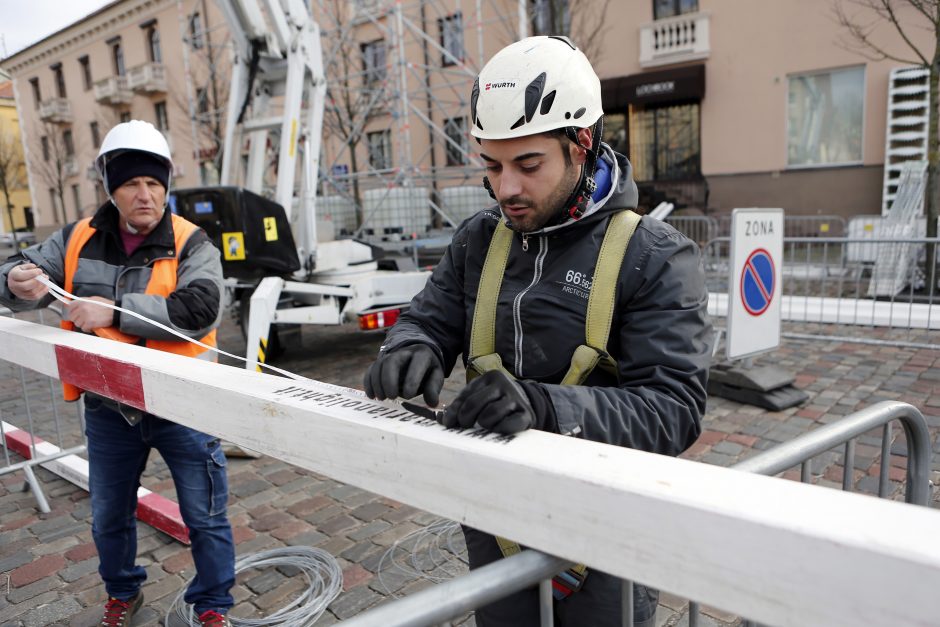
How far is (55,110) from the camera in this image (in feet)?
123

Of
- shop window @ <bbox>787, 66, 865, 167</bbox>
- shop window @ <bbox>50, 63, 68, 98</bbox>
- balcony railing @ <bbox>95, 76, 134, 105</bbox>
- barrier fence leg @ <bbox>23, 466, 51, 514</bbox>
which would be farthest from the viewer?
shop window @ <bbox>50, 63, 68, 98</bbox>

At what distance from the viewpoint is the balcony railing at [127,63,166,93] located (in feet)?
102

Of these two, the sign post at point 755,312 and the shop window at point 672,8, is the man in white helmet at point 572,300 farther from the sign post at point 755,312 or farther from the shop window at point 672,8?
the shop window at point 672,8

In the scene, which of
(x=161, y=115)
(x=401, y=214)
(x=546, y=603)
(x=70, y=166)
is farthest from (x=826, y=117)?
(x=70, y=166)

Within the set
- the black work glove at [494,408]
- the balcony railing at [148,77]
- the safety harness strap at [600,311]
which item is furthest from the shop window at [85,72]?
the black work glove at [494,408]

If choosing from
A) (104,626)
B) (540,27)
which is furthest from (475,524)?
(540,27)

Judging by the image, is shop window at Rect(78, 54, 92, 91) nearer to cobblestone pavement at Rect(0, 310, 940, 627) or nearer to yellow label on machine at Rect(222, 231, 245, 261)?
cobblestone pavement at Rect(0, 310, 940, 627)

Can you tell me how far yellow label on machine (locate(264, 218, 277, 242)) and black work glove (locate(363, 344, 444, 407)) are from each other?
5244mm

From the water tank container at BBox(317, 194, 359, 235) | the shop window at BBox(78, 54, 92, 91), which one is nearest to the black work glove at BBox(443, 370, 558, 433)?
the water tank container at BBox(317, 194, 359, 235)

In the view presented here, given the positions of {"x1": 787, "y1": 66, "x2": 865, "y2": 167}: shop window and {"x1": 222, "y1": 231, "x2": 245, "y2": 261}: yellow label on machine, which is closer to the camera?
{"x1": 222, "y1": 231, "x2": 245, "y2": 261}: yellow label on machine

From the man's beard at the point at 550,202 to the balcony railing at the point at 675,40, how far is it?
60.3ft

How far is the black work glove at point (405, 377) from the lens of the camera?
1.46 metres

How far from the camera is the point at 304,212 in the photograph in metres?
7.30

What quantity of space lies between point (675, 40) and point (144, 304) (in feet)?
60.2
